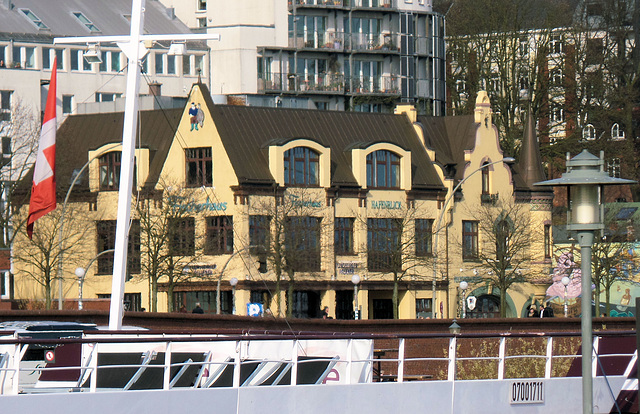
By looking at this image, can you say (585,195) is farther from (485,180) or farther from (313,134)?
(485,180)

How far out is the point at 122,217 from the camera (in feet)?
82.8

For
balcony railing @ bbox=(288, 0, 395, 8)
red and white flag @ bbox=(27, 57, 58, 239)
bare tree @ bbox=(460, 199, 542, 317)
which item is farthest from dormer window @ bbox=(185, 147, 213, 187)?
red and white flag @ bbox=(27, 57, 58, 239)

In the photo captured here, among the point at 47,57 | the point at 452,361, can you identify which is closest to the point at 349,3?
the point at 47,57

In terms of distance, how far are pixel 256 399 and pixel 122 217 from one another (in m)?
5.39

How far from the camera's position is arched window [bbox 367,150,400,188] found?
77125mm

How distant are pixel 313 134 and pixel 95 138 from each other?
10.3 meters

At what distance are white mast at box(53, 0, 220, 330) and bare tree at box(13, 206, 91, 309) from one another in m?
42.3

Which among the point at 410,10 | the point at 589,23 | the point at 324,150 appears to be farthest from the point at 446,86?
the point at 324,150

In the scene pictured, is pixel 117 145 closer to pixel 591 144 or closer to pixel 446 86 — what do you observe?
pixel 591 144

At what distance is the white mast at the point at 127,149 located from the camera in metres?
24.9

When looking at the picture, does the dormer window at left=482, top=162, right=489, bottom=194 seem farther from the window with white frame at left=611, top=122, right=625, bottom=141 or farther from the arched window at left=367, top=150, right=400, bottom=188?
the window with white frame at left=611, top=122, right=625, bottom=141

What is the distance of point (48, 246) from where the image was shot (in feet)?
230

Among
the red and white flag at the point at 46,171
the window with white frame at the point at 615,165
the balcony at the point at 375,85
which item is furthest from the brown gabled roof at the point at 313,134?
the red and white flag at the point at 46,171

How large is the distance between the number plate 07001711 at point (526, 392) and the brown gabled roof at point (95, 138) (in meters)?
49.5
